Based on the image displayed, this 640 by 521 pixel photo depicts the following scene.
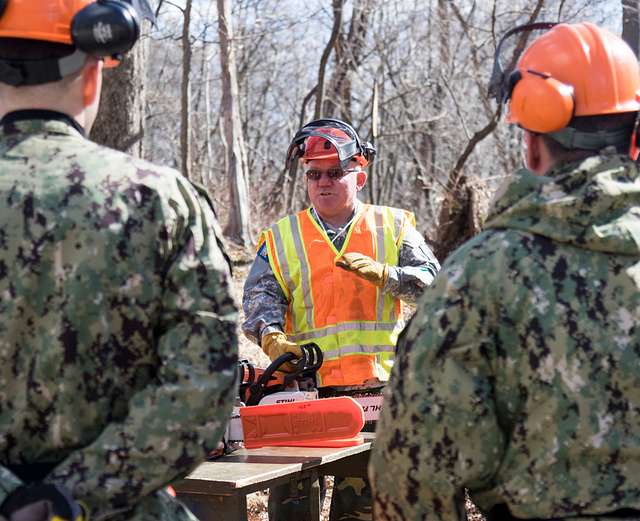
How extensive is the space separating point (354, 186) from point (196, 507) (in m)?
2.01

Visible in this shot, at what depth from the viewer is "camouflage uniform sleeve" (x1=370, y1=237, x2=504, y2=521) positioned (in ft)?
6.63

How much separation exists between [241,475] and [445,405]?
1344 millimetres

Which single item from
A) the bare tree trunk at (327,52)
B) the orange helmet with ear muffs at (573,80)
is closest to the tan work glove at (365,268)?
the orange helmet with ear muffs at (573,80)

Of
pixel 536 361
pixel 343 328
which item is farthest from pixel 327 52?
pixel 536 361

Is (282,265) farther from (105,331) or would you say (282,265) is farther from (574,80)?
(105,331)

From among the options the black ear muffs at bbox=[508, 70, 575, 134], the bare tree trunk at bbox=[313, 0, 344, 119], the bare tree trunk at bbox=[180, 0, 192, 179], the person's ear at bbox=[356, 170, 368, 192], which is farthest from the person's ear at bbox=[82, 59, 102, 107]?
the bare tree trunk at bbox=[313, 0, 344, 119]

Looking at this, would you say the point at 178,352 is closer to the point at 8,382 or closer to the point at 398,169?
the point at 8,382

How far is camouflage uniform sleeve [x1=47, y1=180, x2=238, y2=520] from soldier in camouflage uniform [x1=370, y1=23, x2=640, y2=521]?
0.46m

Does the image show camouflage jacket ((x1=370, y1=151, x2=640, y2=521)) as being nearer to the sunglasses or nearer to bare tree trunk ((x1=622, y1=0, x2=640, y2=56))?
the sunglasses

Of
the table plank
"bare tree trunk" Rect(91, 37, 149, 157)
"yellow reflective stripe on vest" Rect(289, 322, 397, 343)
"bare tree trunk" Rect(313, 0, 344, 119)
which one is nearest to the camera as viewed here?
the table plank

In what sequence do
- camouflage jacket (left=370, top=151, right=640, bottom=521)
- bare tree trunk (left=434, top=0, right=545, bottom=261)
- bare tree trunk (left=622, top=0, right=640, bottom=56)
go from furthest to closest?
bare tree trunk (left=434, top=0, right=545, bottom=261)
bare tree trunk (left=622, top=0, right=640, bottom=56)
camouflage jacket (left=370, top=151, right=640, bottom=521)

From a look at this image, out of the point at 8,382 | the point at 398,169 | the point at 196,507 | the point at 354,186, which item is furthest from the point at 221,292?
the point at 398,169

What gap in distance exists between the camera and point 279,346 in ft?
13.8

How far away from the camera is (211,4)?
17.6 metres
